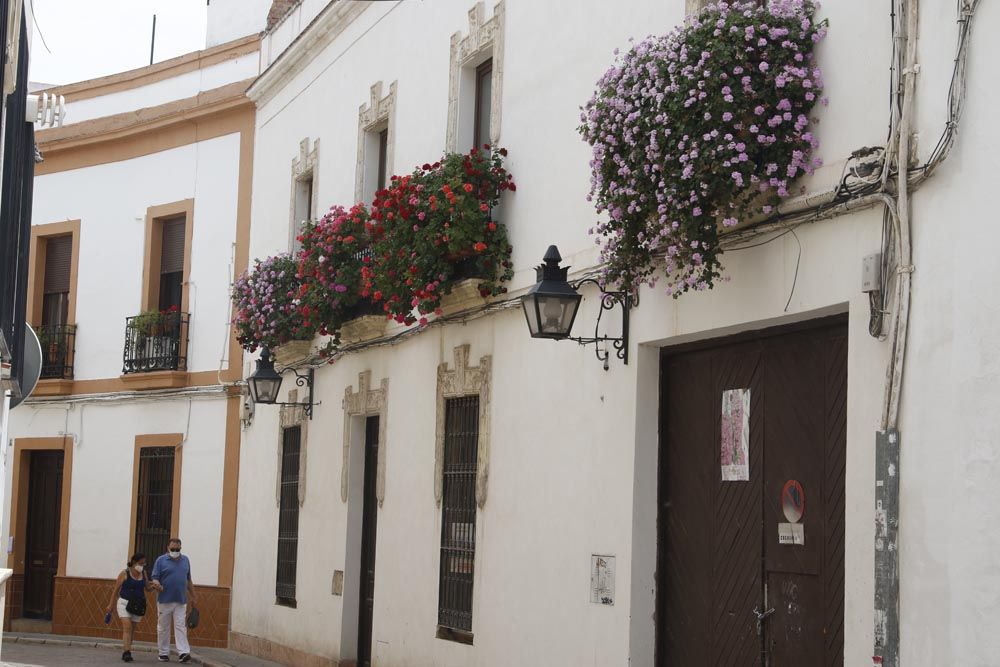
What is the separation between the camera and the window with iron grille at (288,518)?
15.0 metres

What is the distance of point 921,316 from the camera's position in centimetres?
609

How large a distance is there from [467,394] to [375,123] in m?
3.78

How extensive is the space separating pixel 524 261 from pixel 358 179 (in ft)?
13.4

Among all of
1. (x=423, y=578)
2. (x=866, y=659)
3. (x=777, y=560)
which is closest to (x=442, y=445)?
(x=423, y=578)

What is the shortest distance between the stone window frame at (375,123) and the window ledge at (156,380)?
5448mm

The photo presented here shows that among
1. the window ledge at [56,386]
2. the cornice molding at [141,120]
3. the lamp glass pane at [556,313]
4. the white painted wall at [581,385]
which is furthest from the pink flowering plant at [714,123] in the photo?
the window ledge at [56,386]

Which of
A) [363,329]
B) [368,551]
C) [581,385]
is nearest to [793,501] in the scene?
[581,385]

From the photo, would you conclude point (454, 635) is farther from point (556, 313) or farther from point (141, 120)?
point (141, 120)

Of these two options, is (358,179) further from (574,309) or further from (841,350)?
(841,350)

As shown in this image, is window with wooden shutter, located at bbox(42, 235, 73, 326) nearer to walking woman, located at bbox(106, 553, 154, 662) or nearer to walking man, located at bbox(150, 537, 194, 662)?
walking woman, located at bbox(106, 553, 154, 662)

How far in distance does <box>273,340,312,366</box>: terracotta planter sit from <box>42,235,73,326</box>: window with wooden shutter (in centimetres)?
647

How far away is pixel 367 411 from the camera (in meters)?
13.3

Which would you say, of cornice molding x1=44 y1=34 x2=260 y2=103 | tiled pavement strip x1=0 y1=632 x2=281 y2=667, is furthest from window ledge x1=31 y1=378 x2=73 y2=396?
cornice molding x1=44 y1=34 x2=260 y2=103

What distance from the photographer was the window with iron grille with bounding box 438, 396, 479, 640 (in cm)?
1076
